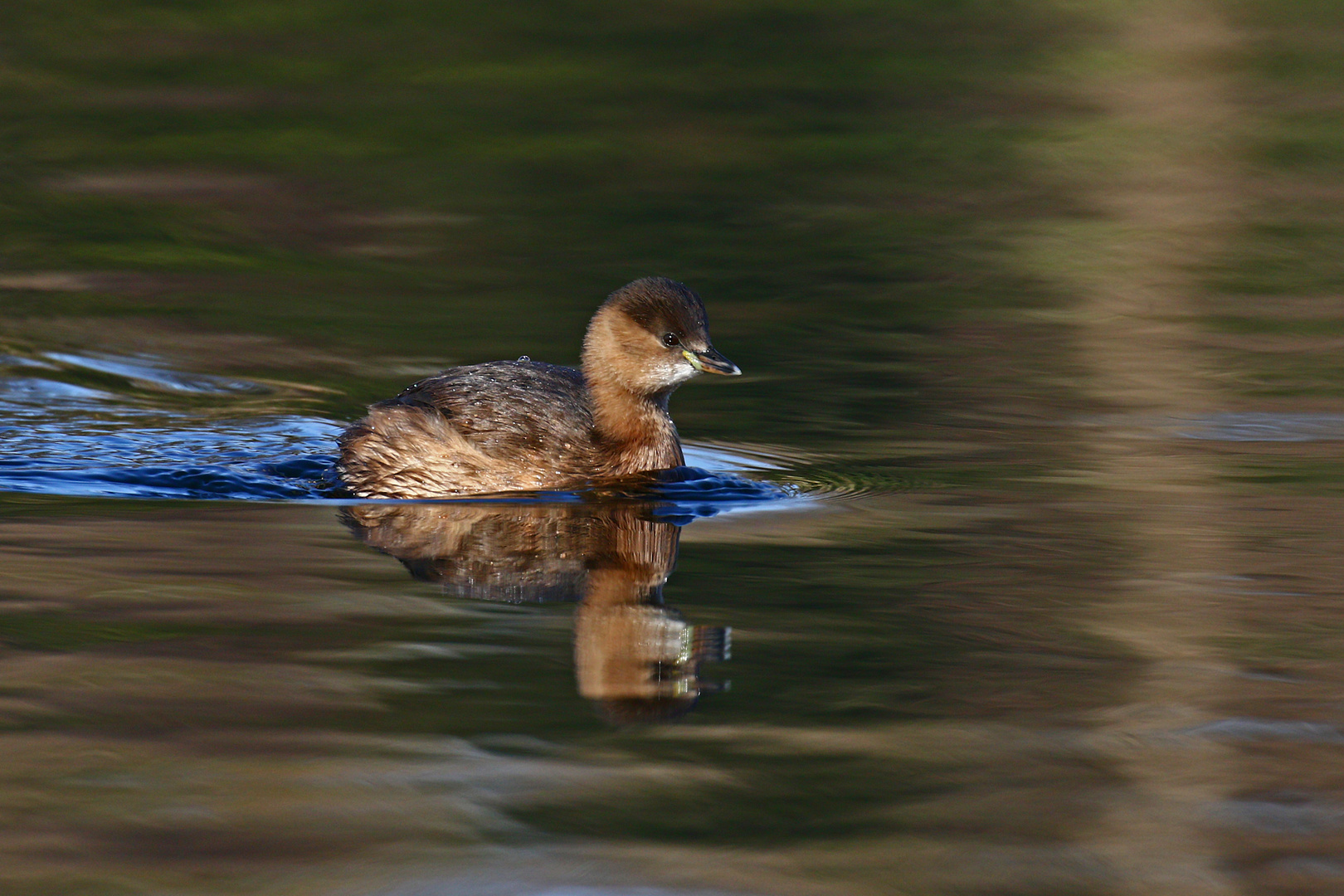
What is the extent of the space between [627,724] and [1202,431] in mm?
4886

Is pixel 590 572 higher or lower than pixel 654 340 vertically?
lower

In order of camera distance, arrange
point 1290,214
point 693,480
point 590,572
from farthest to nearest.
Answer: point 1290,214
point 693,480
point 590,572

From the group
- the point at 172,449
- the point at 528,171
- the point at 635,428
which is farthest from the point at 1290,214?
the point at 172,449

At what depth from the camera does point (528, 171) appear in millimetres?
15125

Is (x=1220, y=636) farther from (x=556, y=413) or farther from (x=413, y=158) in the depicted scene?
(x=413, y=158)

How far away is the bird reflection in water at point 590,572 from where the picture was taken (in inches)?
221

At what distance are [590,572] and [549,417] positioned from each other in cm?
198

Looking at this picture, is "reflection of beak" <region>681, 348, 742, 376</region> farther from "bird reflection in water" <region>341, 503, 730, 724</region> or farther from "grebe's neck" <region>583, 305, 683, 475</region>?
"bird reflection in water" <region>341, 503, 730, 724</region>

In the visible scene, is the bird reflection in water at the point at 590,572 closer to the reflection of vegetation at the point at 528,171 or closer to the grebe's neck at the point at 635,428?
the grebe's neck at the point at 635,428

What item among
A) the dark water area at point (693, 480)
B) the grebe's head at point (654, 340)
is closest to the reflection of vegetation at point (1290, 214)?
the dark water area at point (693, 480)

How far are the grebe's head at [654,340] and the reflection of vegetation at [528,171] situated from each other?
0.73m

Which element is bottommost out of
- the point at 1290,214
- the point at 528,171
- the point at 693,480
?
the point at 693,480

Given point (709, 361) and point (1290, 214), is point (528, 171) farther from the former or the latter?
point (709, 361)

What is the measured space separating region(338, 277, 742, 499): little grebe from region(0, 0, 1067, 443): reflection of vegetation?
80 centimetres
